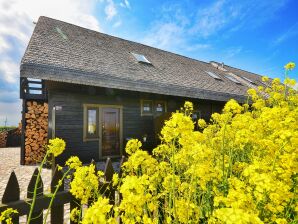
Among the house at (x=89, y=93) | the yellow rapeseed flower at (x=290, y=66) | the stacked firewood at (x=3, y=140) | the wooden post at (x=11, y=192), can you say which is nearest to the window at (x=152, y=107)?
the house at (x=89, y=93)

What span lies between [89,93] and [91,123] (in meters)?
1.12

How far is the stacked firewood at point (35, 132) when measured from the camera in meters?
7.75

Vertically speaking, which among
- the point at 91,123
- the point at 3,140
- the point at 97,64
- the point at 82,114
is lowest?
the point at 3,140

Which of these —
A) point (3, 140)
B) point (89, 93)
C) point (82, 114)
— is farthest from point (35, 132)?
point (3, 140)

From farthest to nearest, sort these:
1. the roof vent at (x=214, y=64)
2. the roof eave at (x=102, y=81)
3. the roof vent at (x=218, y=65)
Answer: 1. the roof vent at (x=214, y=64)
2. the roof vent at (x=218, y=65)
3. the roof eave at (x=102, y=81)

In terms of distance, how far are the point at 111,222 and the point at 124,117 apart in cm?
820

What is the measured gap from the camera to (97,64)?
324 inches

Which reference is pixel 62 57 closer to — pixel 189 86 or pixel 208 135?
pixel 189 86

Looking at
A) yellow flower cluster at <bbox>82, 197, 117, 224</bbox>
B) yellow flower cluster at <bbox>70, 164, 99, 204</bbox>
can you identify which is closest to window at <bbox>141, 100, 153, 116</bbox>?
yellow flower cluster at <bbox>70, 164, 99, 204</bbox>

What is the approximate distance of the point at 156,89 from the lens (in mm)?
8594

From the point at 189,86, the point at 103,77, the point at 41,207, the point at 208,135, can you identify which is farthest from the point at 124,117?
the point at 41,207

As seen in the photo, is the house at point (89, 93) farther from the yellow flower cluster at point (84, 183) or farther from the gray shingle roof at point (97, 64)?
the yellow flower cluster at point (84, 183)

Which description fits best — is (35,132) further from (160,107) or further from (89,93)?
(160,107)

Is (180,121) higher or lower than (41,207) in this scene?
higher
